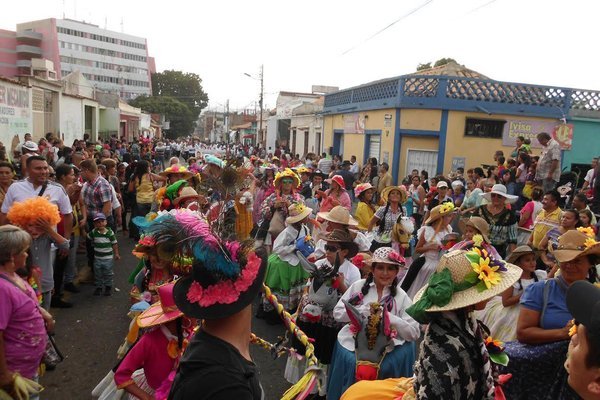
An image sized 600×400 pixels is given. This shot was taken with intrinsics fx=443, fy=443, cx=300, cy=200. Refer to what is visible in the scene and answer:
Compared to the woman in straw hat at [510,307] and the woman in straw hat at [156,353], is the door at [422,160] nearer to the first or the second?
the woman in straw hat at [510,307]

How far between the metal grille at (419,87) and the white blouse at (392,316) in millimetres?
14071

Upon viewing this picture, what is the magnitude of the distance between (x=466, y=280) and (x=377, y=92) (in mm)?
17628

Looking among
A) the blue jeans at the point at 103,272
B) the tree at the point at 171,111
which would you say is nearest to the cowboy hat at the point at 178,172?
the blue jeans at the point at 103,272

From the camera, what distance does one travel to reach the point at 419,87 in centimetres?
1680

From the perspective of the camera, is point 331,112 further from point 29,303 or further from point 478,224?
point 29,303

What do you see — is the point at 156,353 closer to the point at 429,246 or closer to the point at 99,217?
the point at 429,246

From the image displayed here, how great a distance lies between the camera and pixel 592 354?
1.88m

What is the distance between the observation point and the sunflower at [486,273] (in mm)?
2469

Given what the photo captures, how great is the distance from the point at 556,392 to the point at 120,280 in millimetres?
6954

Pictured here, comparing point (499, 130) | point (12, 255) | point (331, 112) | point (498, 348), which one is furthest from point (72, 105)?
point (498, 348)

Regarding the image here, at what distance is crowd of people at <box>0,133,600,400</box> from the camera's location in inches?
73.6

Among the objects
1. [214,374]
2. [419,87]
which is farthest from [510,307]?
[419,87]

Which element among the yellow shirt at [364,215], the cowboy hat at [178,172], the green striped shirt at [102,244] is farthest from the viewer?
the cowboy hat at [178,172]

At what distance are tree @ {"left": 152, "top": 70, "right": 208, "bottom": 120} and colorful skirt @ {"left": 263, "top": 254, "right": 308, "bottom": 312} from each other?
250 feet
